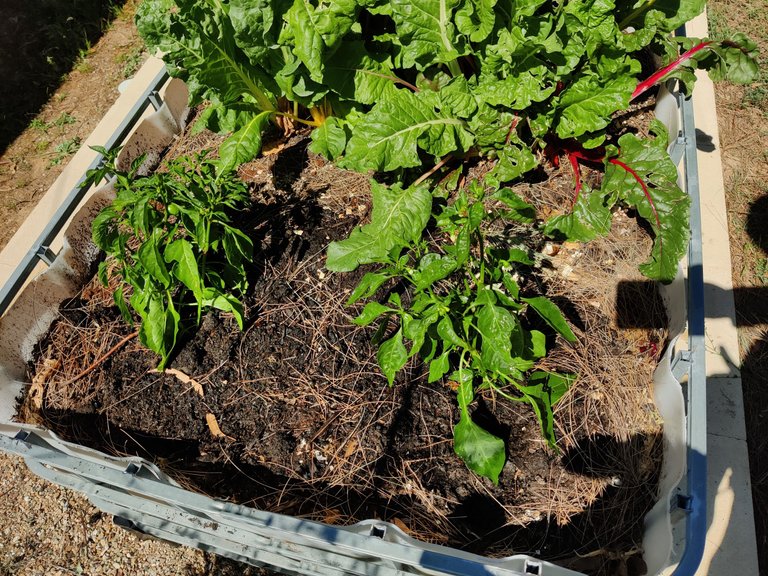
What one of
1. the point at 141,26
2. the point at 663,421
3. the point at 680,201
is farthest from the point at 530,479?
the point at 141,26

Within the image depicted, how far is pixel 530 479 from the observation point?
6.38 feet

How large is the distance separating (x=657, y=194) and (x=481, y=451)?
1.19m

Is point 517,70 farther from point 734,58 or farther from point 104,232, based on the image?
point 104,232

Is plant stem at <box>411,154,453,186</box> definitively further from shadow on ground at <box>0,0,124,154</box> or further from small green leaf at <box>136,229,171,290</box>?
shadow on ground at <box>0,0,124,154</box>

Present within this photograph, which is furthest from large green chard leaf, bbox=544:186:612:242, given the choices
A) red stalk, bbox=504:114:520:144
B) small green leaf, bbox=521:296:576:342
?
small green leaf, bbox=521:296:576:342

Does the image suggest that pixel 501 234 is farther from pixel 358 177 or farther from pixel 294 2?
pixel 294 2

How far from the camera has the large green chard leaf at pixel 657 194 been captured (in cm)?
207

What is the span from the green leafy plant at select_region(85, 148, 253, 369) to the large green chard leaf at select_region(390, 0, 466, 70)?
85cm

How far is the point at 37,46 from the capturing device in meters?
4.02

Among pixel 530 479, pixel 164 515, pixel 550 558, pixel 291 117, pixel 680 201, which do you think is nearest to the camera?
pixel 164 515

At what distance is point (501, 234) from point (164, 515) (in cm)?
162

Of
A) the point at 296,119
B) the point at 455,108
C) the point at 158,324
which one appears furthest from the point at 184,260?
the point at 455,108

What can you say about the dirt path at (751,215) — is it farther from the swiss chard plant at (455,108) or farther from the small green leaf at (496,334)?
the small green leaf at (496,334)

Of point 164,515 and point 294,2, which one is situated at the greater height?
point 294,2
